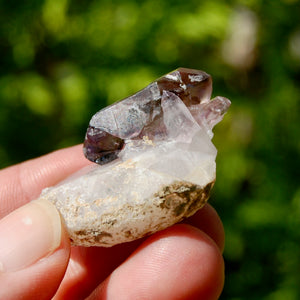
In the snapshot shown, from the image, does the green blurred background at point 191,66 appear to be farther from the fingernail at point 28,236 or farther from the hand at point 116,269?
the fingernail at point 28,236

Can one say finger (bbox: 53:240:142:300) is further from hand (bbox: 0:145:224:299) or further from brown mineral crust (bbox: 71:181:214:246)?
brown mineral crust (bbox: 71:181:214:246)

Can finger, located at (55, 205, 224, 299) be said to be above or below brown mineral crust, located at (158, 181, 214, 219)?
below

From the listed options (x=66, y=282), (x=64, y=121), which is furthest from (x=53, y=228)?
(x=64, y=121)

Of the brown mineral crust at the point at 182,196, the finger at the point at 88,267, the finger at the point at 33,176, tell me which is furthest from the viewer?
the finger at the point at 33,176

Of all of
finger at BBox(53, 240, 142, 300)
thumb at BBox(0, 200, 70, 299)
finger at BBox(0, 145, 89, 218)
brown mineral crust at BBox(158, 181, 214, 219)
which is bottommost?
finger at BBox(53, 240, 142, 300)

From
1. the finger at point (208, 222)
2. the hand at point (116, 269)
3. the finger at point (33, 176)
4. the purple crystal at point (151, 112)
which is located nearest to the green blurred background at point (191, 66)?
the finger at point (33, 176)

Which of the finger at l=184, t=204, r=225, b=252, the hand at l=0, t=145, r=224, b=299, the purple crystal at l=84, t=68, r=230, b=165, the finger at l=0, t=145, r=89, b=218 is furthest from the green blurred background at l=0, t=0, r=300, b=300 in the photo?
the hand at l=0, t=145, r=224, b=299
